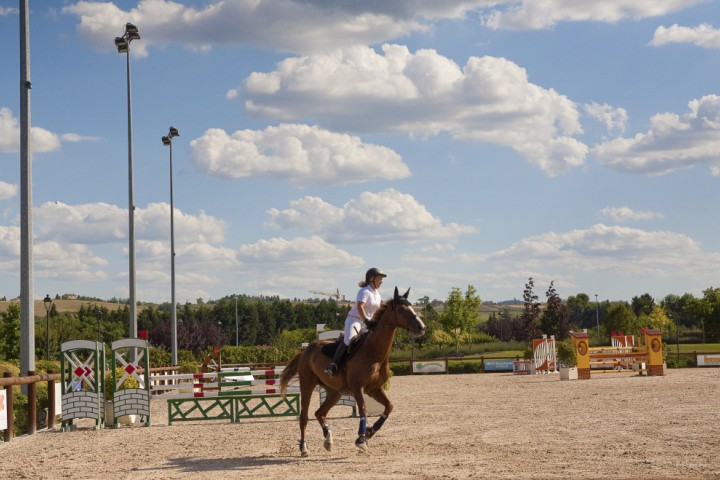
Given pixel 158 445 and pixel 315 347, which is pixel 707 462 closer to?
pixel 315 347

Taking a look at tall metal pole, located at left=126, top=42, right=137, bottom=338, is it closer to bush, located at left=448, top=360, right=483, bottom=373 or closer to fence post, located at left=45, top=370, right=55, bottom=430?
fence post, located at left=45, top=370, right=55, bottom=430

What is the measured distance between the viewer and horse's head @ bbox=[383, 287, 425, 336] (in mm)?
11938

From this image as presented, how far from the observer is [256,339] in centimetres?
13162

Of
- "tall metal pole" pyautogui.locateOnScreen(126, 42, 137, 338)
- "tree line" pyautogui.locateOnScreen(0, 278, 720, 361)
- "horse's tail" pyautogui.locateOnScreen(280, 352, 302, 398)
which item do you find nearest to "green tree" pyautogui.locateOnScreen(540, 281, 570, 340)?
"tree line" pyautogui.locateOnScreen(0, 278, 720, 361)

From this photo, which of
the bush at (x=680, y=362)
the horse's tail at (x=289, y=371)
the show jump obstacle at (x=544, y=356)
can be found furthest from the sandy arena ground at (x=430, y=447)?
the bush at (x=680, y=362)

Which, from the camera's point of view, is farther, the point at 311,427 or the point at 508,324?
the point at 508,324

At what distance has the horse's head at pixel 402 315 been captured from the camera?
1194 centimetres

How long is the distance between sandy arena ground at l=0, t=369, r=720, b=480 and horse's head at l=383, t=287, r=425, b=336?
1.78 metres

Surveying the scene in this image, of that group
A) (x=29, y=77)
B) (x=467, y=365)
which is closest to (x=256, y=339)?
(x=467, y=365)

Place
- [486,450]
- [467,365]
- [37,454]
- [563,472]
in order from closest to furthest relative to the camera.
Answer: [563,472]
[486,450]
[37,454]
[467,365]

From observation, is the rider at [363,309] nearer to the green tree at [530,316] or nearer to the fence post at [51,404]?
the fence post at [51,404]

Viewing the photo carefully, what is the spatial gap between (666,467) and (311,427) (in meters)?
8.42

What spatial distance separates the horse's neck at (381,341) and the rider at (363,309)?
0.31 metres

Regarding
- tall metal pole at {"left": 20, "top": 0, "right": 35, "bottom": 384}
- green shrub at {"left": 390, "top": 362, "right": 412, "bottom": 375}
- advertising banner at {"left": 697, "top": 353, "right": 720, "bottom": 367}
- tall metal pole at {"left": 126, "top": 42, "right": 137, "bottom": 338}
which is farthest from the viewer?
green shrub at {"left": 390, "top": 362, "right": 412, "bottom": 375}
